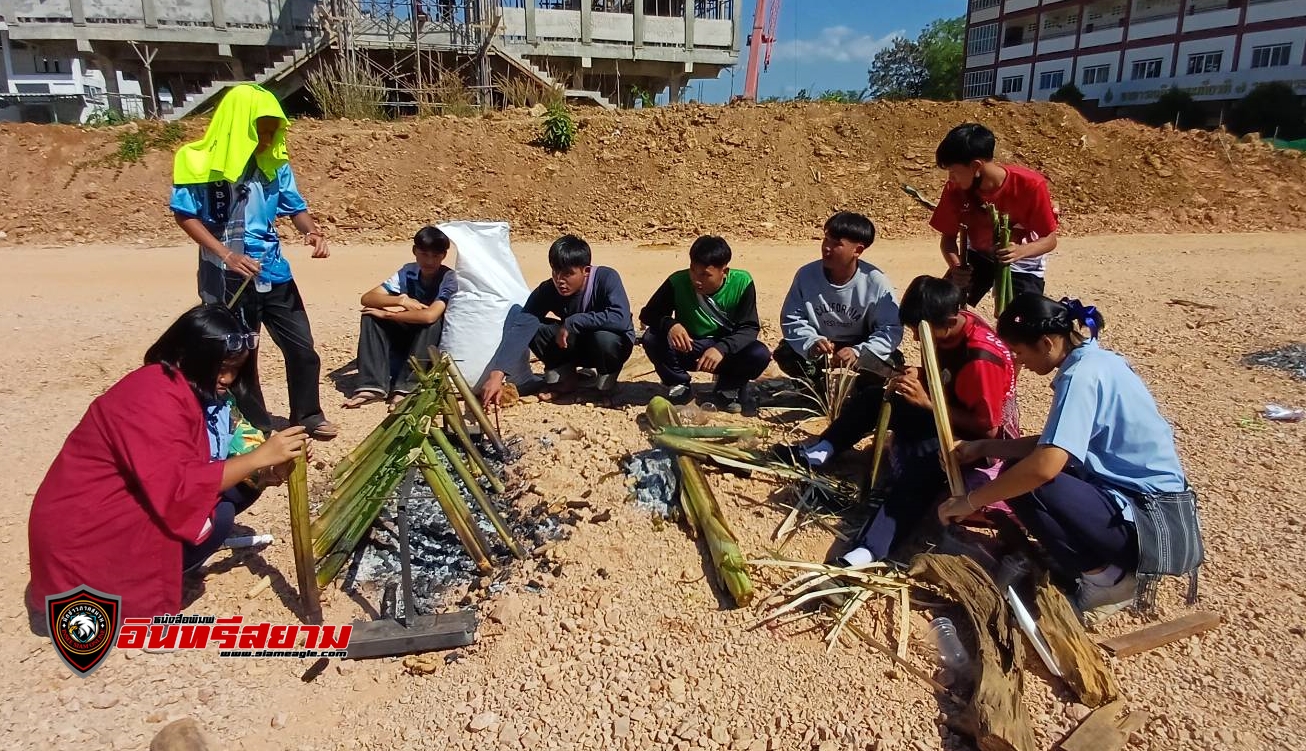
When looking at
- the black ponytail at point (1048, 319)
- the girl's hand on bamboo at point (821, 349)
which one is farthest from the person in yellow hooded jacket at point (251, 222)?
the black ponytail at point (1048, 319)

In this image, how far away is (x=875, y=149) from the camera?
12.6 meters

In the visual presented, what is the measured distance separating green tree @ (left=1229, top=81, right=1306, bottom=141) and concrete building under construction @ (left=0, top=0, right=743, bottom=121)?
60.3ft

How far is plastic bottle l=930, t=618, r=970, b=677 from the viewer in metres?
2.28

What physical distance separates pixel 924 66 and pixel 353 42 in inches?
1717

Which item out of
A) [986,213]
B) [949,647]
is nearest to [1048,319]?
[949,647]

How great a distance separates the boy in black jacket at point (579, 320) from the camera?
422 cm

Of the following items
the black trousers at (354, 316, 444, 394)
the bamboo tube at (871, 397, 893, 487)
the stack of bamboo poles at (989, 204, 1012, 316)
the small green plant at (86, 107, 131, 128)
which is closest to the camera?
the bamboo tube at (871, 397, 893, 487)

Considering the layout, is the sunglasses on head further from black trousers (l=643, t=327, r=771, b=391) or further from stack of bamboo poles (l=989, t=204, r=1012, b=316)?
stack of bamboo poles (l=989, t=204, r=1012, b=316)

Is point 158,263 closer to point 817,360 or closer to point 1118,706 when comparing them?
point 817,360

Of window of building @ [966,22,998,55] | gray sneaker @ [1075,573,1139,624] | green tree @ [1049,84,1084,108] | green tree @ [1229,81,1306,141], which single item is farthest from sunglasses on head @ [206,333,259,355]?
window of building @ [966,22,998,55]

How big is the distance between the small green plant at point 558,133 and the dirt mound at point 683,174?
0.55ft

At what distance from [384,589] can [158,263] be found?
7.81 metres

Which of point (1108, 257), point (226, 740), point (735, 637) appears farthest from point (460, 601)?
point (1108, 257)

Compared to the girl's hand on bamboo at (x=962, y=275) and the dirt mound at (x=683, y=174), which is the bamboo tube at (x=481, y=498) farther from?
the dirt mound at (x=683, y=174)
